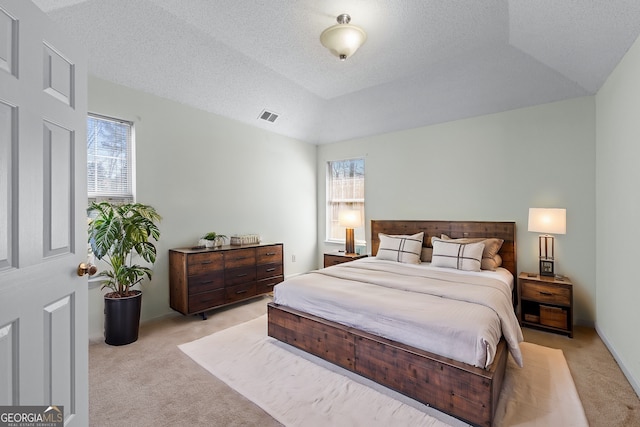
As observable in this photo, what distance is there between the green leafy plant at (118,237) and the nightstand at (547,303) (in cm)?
397

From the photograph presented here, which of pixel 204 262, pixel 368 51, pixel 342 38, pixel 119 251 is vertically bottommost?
pixel 204 262

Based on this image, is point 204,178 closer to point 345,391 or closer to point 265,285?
point 265,285

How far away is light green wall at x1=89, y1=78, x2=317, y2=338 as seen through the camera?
3359 mm

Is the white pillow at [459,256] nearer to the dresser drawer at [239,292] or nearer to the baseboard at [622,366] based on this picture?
the baseboard at [622,366]

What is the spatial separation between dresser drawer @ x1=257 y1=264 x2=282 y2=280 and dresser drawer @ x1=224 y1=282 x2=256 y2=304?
17 cm

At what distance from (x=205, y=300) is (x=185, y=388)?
140cm

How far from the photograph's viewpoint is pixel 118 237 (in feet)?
9.05

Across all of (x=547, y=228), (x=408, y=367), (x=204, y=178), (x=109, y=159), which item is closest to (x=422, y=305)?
(x=408, y=367)

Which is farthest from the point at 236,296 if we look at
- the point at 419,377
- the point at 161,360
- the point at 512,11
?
the point at 512,11

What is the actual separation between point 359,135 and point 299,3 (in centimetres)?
277

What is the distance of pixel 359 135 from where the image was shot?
5.06 meters

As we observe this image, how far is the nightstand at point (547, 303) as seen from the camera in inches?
118

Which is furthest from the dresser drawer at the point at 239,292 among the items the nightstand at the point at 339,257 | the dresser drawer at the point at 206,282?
the nightstand at the point at 339,257

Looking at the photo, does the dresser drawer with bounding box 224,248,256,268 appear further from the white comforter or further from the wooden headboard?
the wooden headboard
